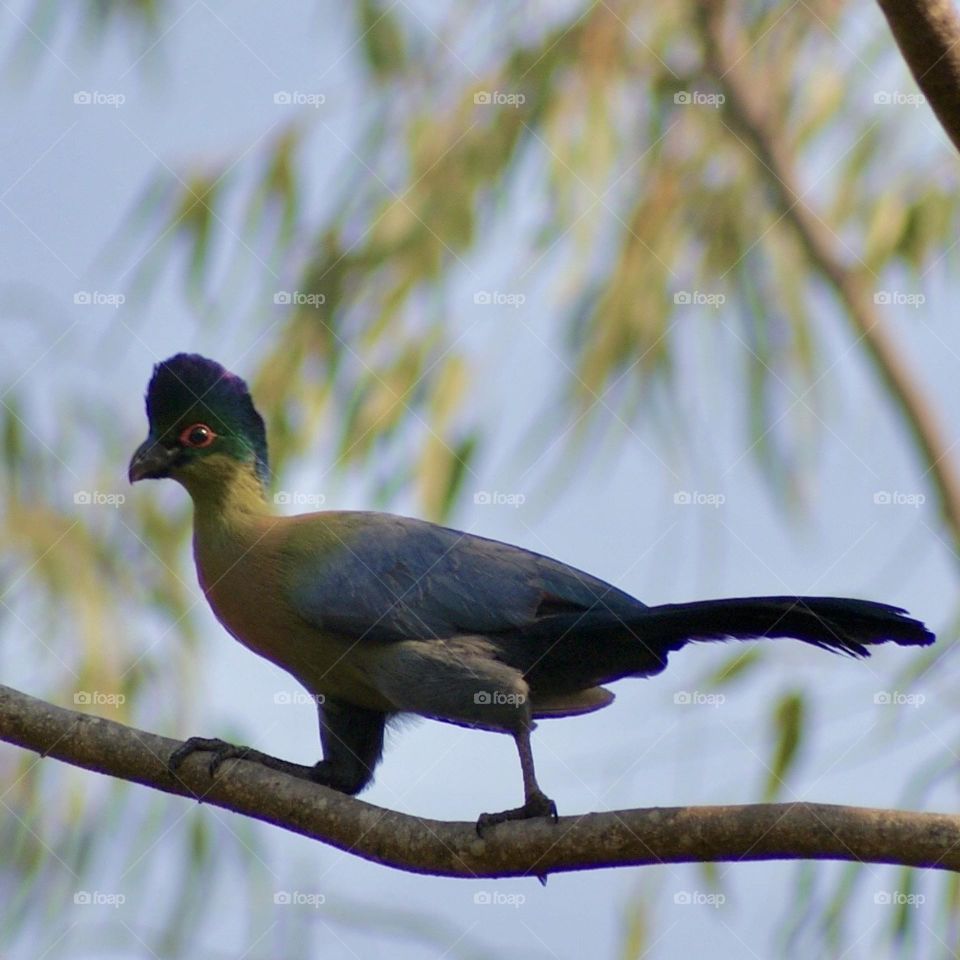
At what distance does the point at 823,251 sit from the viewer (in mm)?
5609

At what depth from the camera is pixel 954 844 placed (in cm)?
257

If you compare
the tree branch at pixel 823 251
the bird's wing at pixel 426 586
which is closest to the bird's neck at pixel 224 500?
the bird's wing at pixel 426 586

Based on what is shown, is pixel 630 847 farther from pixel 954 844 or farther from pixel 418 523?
pixel 418 523

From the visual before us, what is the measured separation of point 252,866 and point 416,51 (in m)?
3.03

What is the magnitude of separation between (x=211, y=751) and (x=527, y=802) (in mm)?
706

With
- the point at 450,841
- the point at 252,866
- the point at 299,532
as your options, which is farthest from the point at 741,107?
the point at 450,841
